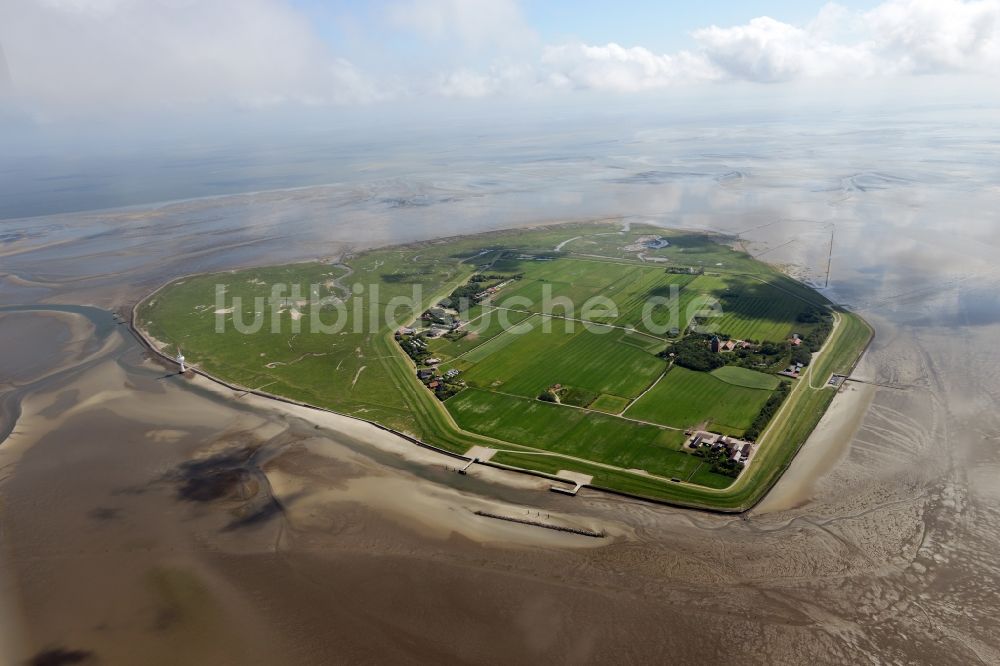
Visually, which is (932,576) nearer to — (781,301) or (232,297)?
(781,301)

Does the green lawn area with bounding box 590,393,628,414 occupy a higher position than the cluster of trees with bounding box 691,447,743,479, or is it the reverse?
the green lawn area with bounding box 590,393,628,414

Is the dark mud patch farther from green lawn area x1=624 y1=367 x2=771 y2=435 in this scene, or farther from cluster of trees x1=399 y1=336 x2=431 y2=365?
green lawn area x1=624 y1=367 x2=771 y2=435

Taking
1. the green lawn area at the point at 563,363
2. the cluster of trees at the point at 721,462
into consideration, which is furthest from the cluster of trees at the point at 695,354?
the cluster of trees at the point at 721,462

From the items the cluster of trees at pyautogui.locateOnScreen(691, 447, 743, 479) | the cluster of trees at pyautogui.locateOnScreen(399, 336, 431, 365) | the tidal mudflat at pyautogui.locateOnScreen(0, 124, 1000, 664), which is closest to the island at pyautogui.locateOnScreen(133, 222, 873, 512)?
the cluster of trees at pyautogui.locateOnScreen(691, 447, 743, 479)

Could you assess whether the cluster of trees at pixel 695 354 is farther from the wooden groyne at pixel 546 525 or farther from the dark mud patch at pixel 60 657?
the dark mud patch at pixel 60 657

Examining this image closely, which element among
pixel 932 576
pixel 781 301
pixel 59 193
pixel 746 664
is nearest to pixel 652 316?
pixel 781 301
